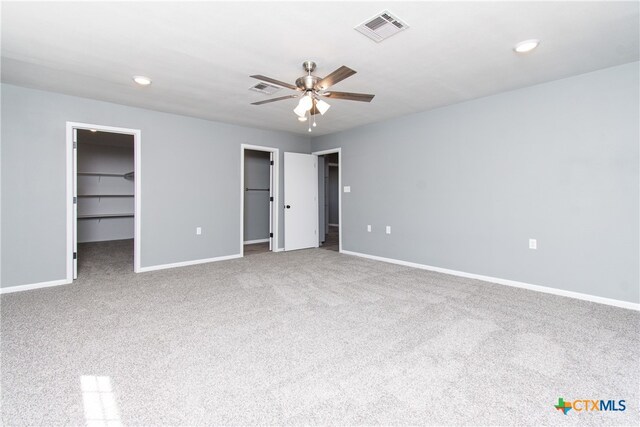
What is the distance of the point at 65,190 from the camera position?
3.84 metres

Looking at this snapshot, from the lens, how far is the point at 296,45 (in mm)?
2537

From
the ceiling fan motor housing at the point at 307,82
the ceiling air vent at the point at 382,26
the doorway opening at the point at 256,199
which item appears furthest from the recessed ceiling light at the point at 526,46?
the doorway opening at the point at 256,199

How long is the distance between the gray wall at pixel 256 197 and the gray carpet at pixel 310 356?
11.6 feet

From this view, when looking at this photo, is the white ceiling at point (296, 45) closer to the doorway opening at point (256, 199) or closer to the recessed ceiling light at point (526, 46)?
the recessed ceiling light at point (526, 46)

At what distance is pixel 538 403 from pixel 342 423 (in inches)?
42.6

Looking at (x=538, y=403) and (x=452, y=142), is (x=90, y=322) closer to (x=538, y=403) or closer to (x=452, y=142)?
(x=538, y=403)

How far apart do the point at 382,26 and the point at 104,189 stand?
25.2 feet

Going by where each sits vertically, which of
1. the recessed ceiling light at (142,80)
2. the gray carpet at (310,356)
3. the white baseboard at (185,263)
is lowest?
the gray carpet at (310,356)

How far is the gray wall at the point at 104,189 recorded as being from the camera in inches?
276

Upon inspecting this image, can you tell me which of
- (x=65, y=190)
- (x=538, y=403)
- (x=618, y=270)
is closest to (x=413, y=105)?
(x=618, y=270)

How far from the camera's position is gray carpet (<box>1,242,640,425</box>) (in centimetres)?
155

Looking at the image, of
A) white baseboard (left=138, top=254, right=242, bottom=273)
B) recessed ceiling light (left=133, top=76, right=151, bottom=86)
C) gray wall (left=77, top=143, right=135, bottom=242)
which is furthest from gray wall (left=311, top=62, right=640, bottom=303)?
gray wall (left=77, top=143, right=135, bottom=242)

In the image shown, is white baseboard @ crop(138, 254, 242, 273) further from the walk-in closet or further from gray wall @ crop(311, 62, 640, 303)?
gray wall @ crop(311, 62, 640, 303)

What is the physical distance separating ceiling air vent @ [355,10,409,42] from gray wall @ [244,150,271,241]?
5.08 meters
